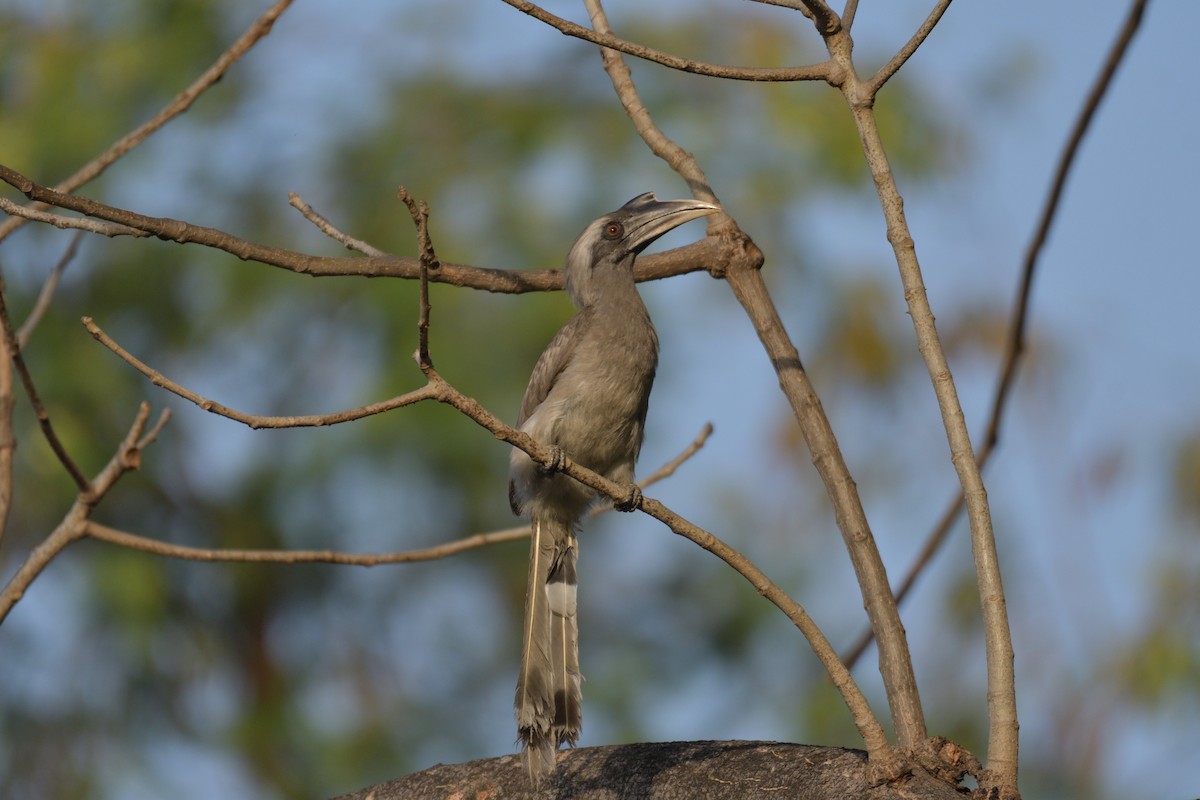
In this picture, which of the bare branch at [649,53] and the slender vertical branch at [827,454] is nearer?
the bare branch at [649,53]

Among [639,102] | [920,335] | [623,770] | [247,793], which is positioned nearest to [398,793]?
[623,770]

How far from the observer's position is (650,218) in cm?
567

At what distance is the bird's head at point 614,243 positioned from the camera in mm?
5672

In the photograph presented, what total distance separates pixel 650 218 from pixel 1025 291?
5.67ft

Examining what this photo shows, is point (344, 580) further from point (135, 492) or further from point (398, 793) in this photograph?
point (398, 793)

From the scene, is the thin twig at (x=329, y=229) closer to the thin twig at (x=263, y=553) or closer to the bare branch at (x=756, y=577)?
the thin twig at (x=263, y=553)

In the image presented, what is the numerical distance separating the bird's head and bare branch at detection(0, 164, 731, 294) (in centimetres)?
103

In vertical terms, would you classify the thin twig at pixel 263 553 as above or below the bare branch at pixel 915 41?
below

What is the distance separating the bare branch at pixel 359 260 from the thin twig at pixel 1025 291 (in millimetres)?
991

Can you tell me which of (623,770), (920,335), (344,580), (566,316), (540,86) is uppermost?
(540,86)

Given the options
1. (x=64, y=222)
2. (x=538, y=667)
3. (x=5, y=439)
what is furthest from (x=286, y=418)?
(x=5, y=439)

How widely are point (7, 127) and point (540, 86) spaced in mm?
4433

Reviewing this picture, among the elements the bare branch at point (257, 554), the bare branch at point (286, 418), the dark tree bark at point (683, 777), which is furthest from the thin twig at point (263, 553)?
the bare branch at point (286, 418)

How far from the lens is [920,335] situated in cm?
334
